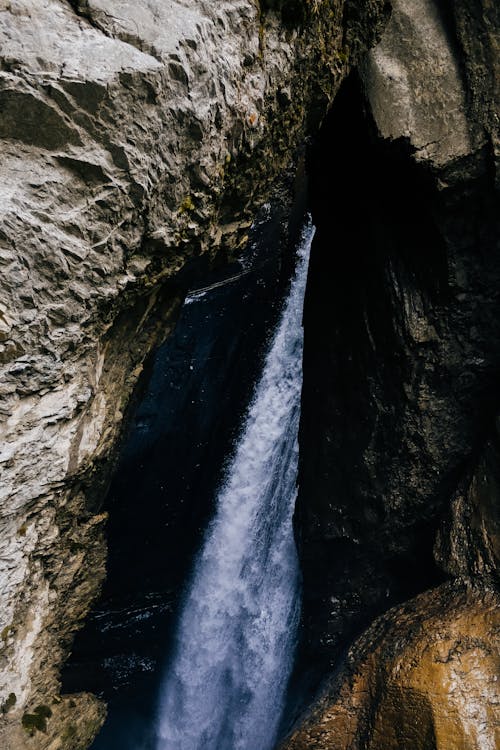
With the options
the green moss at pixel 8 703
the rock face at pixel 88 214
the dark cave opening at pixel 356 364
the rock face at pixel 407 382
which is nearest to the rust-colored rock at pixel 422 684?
the rock face at pixel 407 382

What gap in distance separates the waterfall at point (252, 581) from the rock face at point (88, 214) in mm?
3868

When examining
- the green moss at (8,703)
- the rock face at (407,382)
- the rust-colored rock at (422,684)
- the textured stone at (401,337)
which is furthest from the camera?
the textured stone at (401,337)

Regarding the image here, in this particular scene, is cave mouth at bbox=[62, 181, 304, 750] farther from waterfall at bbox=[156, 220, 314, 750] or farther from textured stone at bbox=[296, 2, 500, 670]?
textured stone at bbox=[296, 2, 500, 670]

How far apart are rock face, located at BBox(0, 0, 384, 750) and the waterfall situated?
3868 mm

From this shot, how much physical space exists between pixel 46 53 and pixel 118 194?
0.58m

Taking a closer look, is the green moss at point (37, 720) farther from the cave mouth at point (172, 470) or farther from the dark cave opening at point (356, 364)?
the cave mouth at point (172, 470)

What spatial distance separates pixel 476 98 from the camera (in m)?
4.30

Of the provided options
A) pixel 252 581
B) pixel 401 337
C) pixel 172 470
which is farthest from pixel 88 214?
pixel 252 581

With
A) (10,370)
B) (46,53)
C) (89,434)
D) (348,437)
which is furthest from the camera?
(348,437)

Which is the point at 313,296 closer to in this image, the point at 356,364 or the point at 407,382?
the point at 356,364

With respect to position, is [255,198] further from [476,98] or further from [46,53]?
[476,98]

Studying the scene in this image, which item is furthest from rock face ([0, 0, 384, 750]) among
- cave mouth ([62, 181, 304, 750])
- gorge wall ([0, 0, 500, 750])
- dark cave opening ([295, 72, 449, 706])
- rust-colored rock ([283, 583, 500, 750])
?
cave mouth ([62, 181, 304, 750])

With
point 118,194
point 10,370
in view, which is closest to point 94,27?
point 118,194

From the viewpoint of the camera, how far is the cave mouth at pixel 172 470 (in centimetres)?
706
